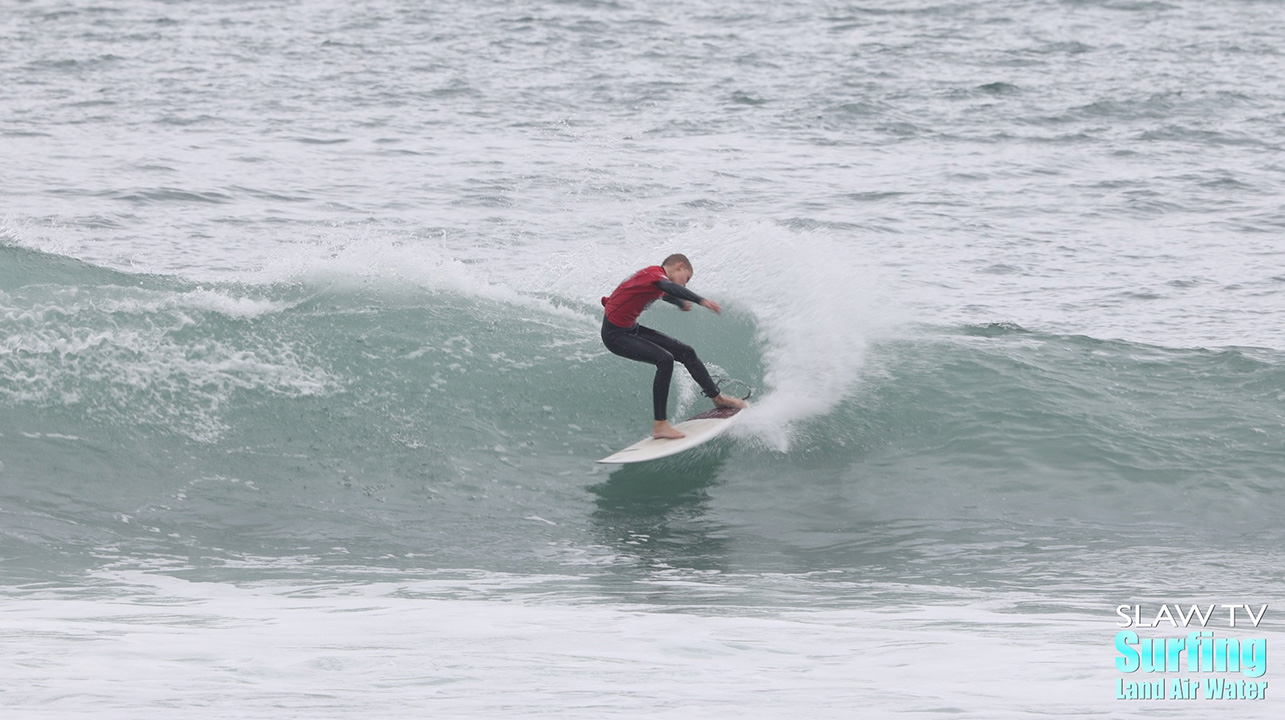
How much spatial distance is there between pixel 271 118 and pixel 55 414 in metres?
15.7

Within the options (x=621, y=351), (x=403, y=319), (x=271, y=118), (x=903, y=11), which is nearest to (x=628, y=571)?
(x=621, y=351)

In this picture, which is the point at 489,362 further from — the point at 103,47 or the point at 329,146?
the point at 103,47

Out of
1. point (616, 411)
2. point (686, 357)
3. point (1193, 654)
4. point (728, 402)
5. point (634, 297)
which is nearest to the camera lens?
point (1193, 654)

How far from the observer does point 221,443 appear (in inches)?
405

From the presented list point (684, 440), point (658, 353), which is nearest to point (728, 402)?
point (684, 440)

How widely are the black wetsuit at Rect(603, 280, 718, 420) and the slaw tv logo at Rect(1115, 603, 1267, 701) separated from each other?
3.76 meters

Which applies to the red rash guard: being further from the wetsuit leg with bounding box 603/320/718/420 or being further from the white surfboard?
the white surfboard

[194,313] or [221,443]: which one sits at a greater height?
[194,313]

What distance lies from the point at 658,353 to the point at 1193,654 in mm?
4798

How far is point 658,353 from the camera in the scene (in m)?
10.1

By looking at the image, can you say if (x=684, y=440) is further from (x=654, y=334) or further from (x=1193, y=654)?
(x=1193, y=654)

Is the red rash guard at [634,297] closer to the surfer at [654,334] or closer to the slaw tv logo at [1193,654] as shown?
the surfer at [654,334]

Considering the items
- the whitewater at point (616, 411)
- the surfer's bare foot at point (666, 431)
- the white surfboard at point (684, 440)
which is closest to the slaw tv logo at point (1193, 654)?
the whitewater at point (616, 411)

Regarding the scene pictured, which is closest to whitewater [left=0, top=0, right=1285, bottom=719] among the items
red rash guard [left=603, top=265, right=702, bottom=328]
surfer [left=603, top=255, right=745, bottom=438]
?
surfer [left=603, top=255, right=745, bottom=438]
